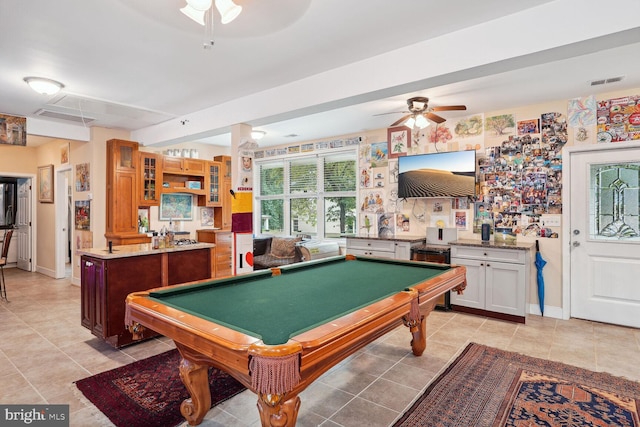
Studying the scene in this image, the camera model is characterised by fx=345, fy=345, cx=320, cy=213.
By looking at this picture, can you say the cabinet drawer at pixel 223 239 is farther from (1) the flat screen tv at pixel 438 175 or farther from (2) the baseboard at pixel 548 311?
(2) the baseboard at pixel 548 311

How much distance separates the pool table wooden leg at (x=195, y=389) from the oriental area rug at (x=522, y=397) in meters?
1.16

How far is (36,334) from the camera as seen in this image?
3594mm

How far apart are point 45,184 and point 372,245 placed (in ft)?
21.7

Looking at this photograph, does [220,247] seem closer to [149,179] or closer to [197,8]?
[149,179]

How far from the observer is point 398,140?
523 cm

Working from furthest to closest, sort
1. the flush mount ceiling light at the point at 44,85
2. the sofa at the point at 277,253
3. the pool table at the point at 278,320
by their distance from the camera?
1. the sofa at the point at 277,253
2. the flush mount ceiling light at the point at 44,85
3. the pool table at the point at 278,320

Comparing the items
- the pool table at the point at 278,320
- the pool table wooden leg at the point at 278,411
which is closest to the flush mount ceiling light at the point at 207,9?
the pool table at the point at 278,320

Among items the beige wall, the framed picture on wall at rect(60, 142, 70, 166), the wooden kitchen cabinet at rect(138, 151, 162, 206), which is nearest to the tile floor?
the wooden kitchen cabinet at rect(138, 151, 162, 206)

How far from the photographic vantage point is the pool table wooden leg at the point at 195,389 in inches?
80.2

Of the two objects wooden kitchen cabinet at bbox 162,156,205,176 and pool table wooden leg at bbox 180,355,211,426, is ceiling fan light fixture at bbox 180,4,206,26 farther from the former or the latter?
wooden kitchen cabinet at bbox 162,156,205,176

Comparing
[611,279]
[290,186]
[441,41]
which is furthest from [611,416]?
[290,186]

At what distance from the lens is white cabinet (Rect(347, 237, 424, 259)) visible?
15.4 feet

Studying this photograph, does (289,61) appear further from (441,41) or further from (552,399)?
(552,399)

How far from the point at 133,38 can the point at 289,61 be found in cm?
125
